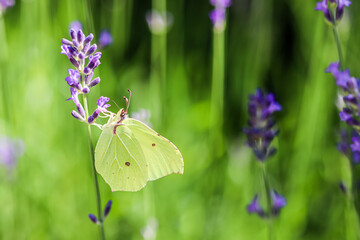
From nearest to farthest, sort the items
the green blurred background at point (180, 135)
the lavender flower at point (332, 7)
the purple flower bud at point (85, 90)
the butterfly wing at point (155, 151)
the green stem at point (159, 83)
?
the purple flower bud at point (85, 90)
the lavender flower at point (332, 7)
the butterfly wing at point (155, 151)
the green blurred background at point (180, 135)
the green stem at point (159, 83)

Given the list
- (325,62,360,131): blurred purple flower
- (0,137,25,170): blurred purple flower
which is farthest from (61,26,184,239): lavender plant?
(0,137,25,170): blurred purple flower

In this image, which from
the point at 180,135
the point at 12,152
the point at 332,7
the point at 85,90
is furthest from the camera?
the point at 180,135

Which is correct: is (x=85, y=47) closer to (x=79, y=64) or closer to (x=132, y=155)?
(x=79, y=64)

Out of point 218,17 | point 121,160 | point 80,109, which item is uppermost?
point 218,17

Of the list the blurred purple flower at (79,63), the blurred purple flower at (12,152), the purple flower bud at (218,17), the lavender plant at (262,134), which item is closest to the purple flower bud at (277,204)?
the lavender plant at (262,134)

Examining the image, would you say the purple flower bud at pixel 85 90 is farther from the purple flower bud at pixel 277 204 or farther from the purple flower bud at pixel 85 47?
the purple flower bud at pixel 277 204

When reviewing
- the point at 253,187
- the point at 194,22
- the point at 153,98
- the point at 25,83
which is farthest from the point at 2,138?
the point at 194,22

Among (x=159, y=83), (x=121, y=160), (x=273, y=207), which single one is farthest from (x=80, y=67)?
(x=159, y=83)
